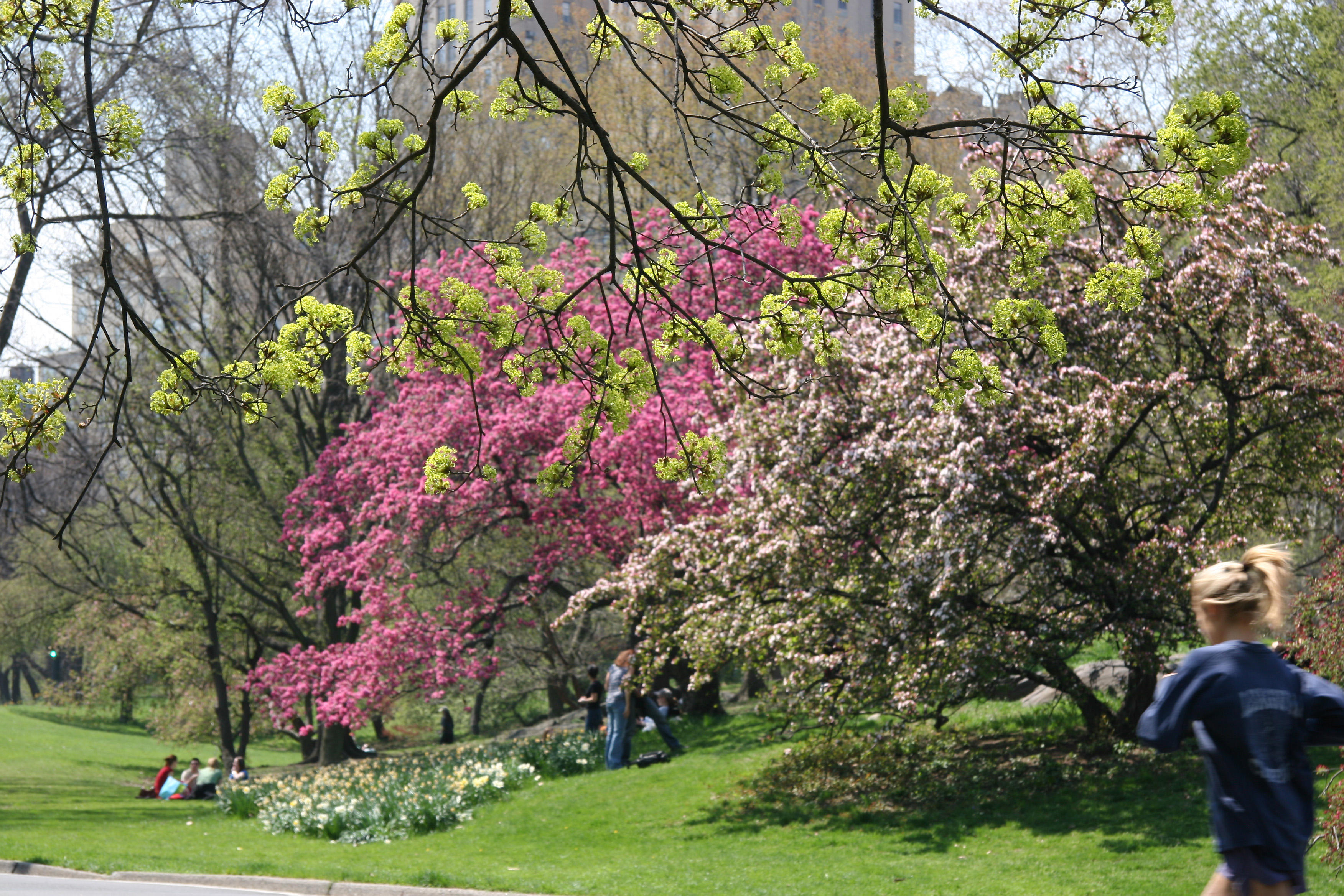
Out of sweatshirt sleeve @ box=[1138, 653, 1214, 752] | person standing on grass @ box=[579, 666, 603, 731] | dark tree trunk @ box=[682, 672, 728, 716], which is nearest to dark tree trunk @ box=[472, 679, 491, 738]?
dark tree trunk @ box=[682, 672, 728, 716]

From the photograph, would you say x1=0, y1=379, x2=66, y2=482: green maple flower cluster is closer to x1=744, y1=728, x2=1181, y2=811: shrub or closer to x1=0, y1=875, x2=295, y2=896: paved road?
x1=0, y1=875, x2=295, y2=896: paved road

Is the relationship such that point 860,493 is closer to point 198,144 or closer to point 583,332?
point 583,332

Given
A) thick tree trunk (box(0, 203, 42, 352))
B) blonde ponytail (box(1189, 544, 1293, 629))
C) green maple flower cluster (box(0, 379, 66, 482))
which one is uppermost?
thick tree trunk (box(0, 203, 42, 352))

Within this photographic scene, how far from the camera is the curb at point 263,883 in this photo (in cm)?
931

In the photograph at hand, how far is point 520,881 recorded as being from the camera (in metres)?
9.57

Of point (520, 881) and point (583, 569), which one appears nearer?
point (520, 881)

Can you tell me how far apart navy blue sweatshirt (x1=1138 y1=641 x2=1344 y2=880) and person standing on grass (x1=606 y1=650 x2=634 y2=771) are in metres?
10.9

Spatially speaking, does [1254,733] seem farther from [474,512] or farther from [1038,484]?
[474,512]

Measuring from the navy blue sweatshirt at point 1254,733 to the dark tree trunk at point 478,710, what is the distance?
21.7 metres

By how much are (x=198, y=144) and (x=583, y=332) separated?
15.5 m

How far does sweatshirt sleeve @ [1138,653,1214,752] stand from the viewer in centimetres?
391

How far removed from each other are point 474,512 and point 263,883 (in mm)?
7875

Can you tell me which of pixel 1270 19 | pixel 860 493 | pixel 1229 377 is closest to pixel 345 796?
pixel 860 493

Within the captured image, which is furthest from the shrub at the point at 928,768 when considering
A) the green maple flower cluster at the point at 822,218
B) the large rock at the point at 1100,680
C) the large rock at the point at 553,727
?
the green maple flower cluster at the point at 822,218
